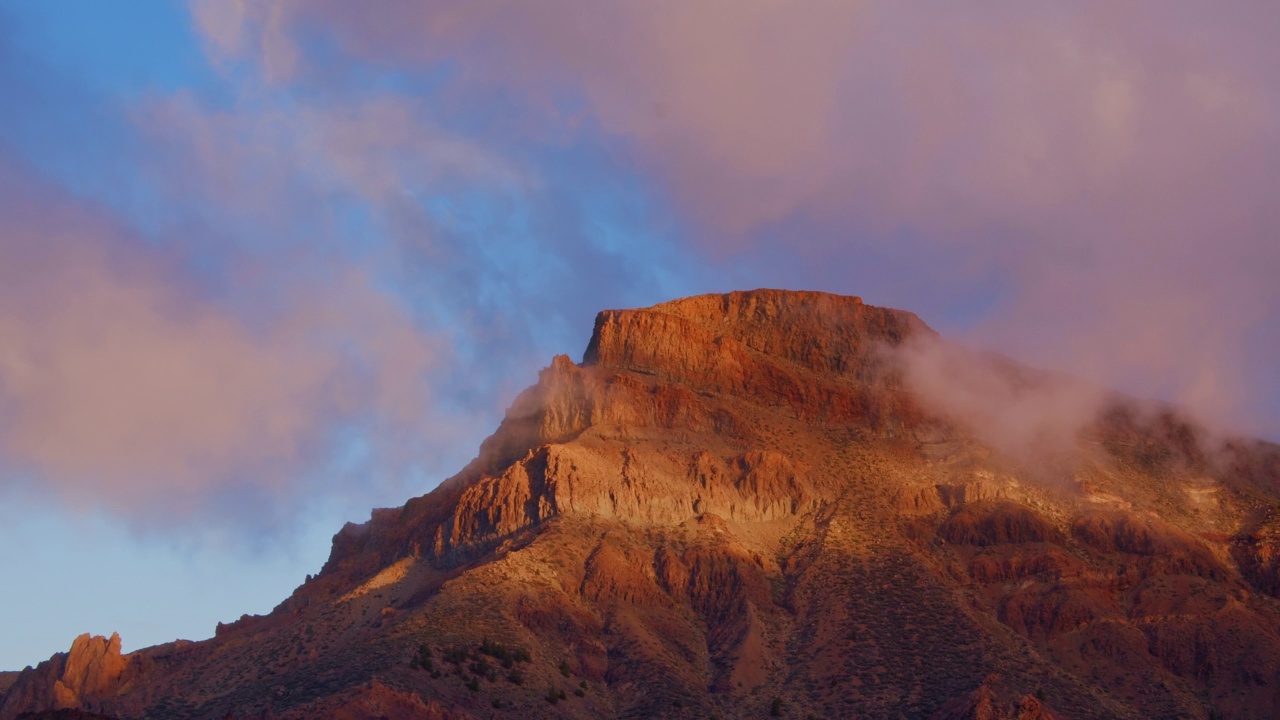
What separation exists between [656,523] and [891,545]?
2078cm

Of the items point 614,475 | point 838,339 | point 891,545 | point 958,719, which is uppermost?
point 838,339

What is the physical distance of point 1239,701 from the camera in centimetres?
11806

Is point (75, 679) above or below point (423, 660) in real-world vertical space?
above

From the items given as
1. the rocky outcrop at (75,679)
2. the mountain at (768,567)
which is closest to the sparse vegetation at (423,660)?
the mountain at (768,567)

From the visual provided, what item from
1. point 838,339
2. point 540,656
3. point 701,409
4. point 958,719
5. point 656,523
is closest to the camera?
point 958,719

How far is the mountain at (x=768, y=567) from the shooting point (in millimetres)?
112438

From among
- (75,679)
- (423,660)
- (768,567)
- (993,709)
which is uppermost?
(768,567)

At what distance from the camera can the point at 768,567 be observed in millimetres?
134875

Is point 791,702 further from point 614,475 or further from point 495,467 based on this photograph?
point 495,467

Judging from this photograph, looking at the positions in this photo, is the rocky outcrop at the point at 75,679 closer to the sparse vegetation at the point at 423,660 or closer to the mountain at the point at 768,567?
the mountain at the point at 768,567

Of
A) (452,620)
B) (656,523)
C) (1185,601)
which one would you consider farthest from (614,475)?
(1185,601)

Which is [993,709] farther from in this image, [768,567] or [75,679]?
[75,679]

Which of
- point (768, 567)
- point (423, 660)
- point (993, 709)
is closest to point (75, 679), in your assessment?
point (423, 660)

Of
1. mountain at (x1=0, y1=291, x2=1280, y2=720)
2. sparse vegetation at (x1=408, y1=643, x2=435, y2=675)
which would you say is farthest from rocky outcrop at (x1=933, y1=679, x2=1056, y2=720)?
sparse vegetation at (x1=408, y1=643, x2=435, y2=675)
